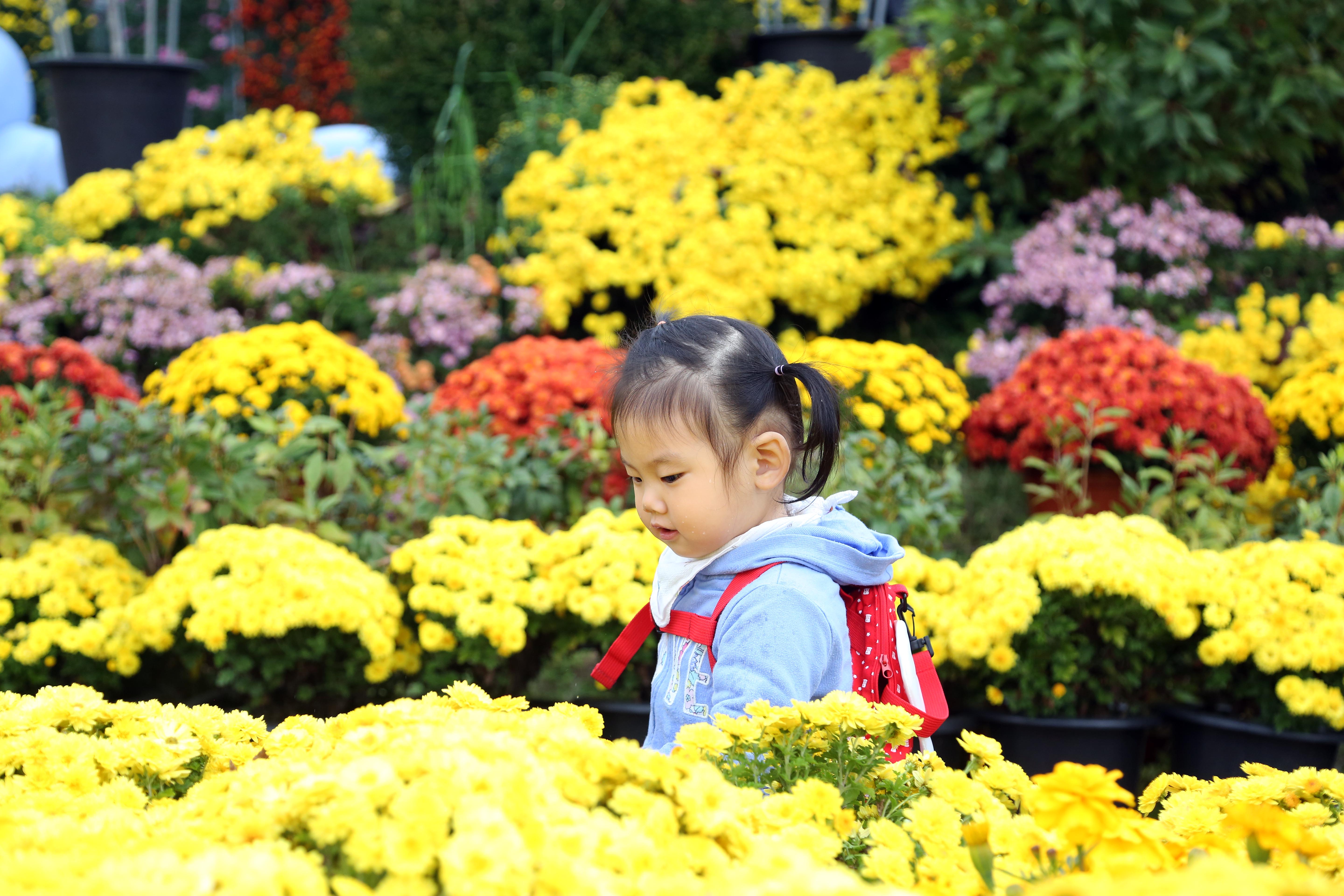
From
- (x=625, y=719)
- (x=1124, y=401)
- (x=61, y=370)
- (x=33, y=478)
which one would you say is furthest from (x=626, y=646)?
(x=61, y=370)

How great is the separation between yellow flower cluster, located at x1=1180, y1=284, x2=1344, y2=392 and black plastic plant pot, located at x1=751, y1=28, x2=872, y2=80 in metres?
2.99

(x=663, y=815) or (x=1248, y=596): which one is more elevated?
(x=663, y=815)

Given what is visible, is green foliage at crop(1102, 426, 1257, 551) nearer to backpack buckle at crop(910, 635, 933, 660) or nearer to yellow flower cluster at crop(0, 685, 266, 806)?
backpack buckle at crop(910, 635, 933, 660)

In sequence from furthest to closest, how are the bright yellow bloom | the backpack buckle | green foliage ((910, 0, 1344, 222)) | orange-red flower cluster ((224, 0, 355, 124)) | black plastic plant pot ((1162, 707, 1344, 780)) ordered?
orange-red flower cluster ((224, 0, 355, 124))
green foliage ((910, 0, 1344, 222))
black plastic plant pot ((1162, 707, 1344, 780))
the backpack buckle
the bright yellow bloom

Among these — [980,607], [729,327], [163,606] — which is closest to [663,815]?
[729,327]

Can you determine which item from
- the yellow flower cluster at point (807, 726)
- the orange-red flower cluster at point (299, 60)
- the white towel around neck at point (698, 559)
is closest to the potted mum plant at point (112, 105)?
the orange-red flower cluster at point (299, 60)

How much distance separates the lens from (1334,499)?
315cm

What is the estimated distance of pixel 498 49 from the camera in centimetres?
720

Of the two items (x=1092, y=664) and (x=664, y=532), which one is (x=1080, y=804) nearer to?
(x=664, y=532)

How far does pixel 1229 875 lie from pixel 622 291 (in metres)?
5.26

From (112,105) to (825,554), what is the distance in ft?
24.1

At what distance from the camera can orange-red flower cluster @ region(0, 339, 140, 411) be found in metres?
3.56

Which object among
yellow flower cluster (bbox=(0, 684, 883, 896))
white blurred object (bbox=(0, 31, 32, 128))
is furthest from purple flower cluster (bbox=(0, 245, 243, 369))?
white blurred object (bbox=(0, 31, 32, 128))

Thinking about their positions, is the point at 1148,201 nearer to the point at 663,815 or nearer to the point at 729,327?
the point at 729,327
